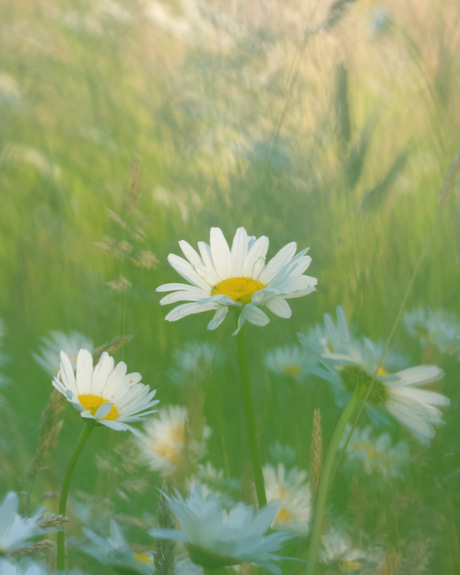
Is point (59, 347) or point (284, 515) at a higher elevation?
point (59, 347)

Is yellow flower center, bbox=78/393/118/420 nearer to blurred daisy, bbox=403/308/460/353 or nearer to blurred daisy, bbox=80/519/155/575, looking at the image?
blurred daisy, bbox=80/519/155/575

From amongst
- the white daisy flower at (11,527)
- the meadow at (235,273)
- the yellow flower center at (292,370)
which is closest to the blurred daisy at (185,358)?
the meadow at (235,273)

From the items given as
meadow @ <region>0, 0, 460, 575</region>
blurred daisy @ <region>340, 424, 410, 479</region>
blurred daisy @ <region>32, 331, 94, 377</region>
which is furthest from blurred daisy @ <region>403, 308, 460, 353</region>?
blurred daisy @ <region>32, 331, 94, 377</region>

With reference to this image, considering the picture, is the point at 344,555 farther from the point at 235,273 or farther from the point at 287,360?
the point at 287,360

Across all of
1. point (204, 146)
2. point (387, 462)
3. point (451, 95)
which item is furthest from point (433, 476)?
point (204, 146)

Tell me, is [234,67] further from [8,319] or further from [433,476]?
[433,476]

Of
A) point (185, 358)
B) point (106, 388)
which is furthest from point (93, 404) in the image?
point (185, 358)

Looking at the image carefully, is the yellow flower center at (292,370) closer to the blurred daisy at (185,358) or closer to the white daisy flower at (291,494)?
the blurred daisy at (185,358)
